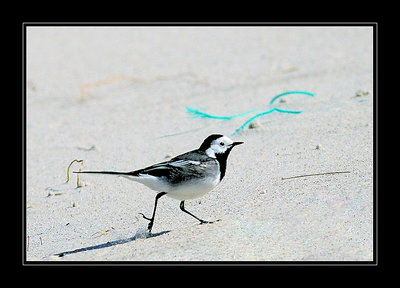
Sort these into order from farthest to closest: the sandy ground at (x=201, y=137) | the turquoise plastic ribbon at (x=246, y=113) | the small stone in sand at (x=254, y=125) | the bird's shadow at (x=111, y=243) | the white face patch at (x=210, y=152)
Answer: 1. the turquoise plastic ribbon at (x=246, y=113)
2. the small stone in sand at (x=254, y=125)
3. the white face patch at (x=210, y=152)
4. the bird's shadow at (x=111, y=243)
5. the sandy ground at (x=201, y=137)

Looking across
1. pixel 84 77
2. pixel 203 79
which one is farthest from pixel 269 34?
pixel 84 77

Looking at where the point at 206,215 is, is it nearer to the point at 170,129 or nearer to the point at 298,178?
the point at 298,178

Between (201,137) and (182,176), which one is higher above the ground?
(201,137)

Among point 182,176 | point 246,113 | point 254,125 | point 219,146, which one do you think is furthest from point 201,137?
point 182,176

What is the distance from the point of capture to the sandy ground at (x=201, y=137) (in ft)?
13.3

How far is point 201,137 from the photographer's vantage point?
5875 mm

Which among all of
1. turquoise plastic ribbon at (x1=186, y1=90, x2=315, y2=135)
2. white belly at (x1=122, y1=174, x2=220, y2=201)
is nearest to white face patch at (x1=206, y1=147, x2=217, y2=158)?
white belly at (x1=122, y1=174, x2=220, y2=201)

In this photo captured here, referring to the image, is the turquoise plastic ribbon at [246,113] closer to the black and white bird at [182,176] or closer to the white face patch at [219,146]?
the white face patch at [219,146]

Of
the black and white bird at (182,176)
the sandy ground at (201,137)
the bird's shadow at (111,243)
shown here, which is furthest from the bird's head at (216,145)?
the bird's shadow at (111,243)

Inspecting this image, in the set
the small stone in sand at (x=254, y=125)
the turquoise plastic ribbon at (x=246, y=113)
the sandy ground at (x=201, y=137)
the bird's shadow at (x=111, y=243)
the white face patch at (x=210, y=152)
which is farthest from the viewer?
the turquoise plastic ribbon at (x=246, y=113)

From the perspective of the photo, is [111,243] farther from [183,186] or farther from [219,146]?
[219,146]

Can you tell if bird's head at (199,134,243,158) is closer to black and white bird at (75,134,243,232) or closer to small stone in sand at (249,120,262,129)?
black and white bird at (75,134,243,232)

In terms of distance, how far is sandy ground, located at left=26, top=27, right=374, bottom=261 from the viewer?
159 inches

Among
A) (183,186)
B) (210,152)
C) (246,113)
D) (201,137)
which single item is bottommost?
(183,186)
